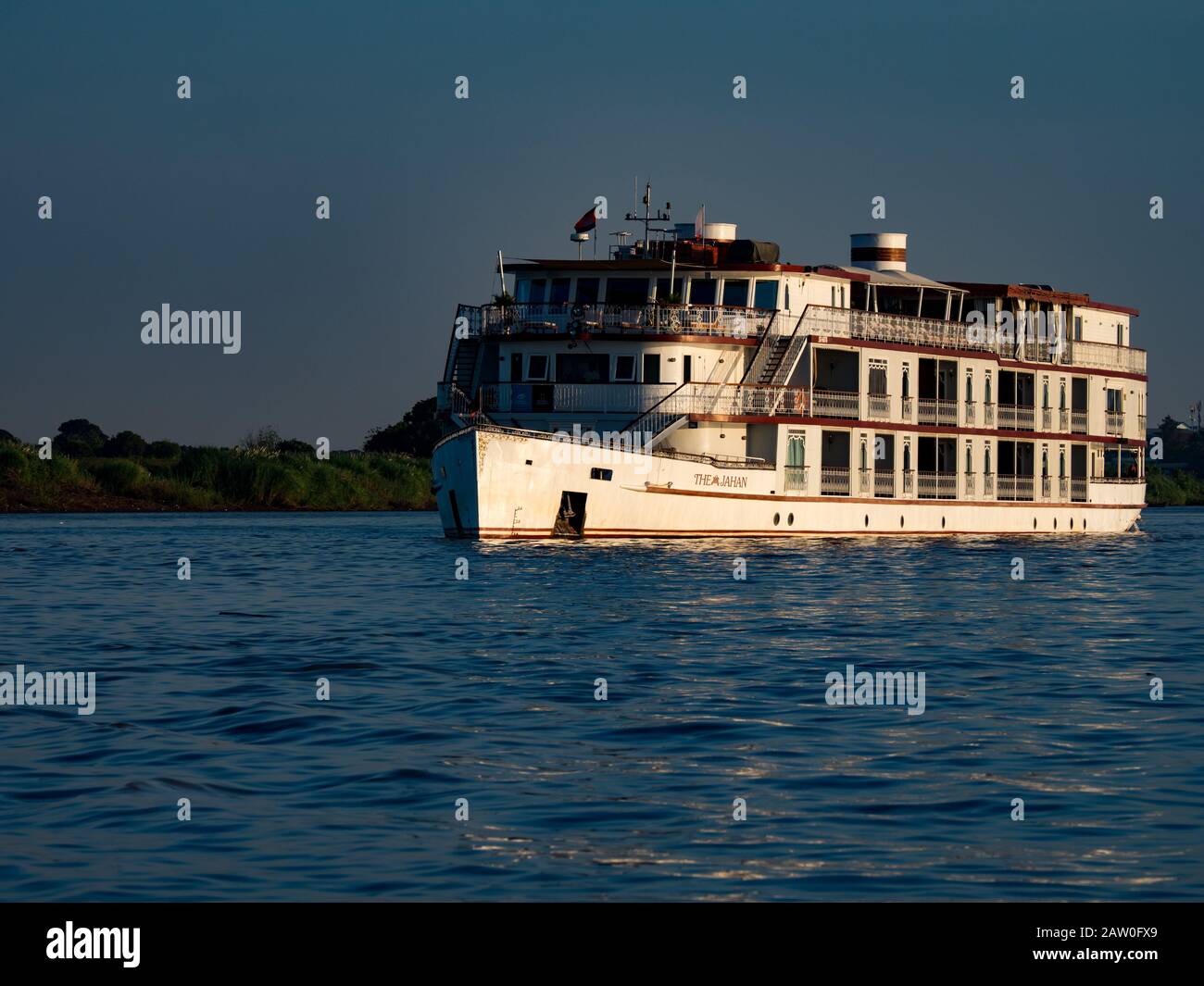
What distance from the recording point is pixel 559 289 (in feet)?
181

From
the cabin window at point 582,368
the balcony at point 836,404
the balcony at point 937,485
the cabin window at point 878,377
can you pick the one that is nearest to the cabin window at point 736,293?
the balcony at point 836,404

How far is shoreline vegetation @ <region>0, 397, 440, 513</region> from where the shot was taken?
276 ft

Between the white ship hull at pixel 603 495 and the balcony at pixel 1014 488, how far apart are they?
11127 millimetres

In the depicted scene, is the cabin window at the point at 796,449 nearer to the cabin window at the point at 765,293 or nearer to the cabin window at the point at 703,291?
the cabin window at the point at 765,293

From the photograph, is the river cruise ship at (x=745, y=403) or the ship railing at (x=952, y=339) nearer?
the river cruise ship at (x=745, y=403)

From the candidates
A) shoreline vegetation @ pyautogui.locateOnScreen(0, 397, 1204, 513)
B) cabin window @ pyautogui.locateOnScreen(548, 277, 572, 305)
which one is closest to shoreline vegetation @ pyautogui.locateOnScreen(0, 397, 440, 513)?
shoreline vegetation @ pyautogui.locateOnScreen(0, 397, 1204, 513)

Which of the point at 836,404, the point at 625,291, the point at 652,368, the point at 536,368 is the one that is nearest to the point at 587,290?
the point at 625,291

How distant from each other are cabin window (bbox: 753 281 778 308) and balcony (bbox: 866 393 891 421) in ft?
19.1

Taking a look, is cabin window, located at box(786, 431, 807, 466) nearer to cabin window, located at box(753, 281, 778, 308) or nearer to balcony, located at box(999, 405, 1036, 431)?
cabin window, located at box(753, 281, 778, 308)

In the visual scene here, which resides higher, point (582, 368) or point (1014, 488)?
point (582, 368)

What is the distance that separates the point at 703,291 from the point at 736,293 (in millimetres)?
1036

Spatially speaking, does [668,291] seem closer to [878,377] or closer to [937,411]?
[878,377]

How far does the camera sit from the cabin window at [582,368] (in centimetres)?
5303
